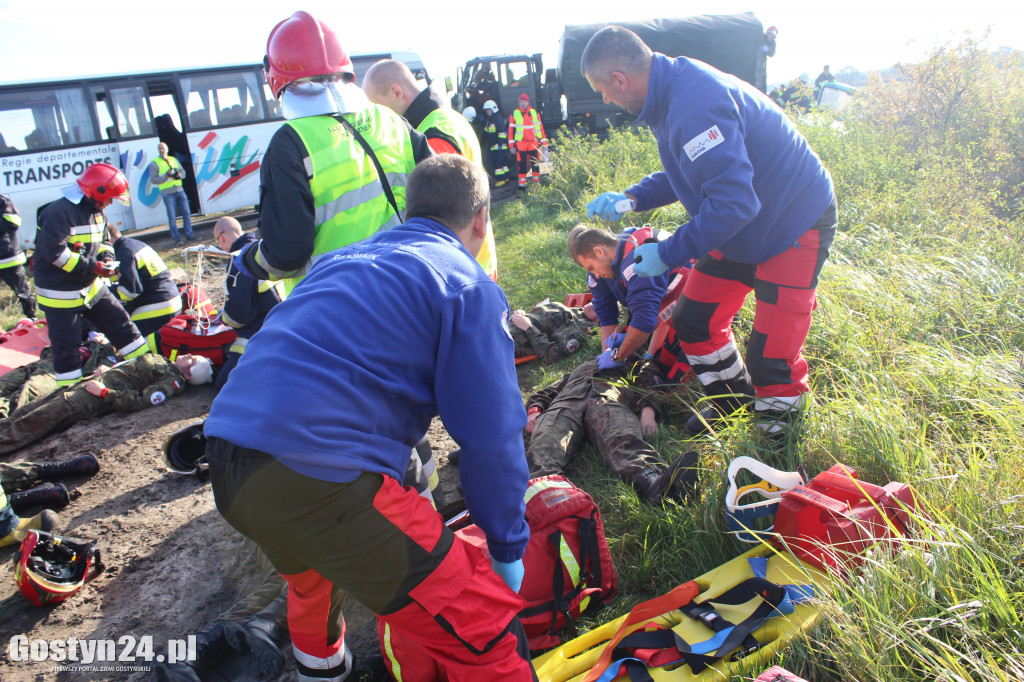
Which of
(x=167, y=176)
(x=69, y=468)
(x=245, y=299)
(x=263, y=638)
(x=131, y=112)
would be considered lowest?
(x=69, y=468)

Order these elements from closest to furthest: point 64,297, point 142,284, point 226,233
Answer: point 226,233 < point 64,297 < point 142,284

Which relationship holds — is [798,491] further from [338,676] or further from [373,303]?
[338,676]

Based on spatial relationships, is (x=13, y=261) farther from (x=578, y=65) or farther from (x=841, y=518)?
(x=578, y=65)

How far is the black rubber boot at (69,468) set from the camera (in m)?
3.55

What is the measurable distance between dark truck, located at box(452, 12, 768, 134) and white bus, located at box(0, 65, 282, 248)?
204 inches

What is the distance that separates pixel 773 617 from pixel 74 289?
5.75 meters

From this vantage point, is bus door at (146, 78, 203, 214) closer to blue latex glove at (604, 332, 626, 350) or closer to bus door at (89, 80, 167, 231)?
bus door at (89, 80, 167, 231)

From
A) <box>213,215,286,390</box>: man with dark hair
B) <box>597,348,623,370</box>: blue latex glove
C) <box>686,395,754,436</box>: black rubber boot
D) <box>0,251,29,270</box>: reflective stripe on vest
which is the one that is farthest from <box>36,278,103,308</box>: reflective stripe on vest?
<box>686,395,754,436</box>: black rubber boot

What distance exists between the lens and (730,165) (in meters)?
2.22

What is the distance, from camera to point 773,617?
5.47 feet

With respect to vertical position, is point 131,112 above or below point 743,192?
above

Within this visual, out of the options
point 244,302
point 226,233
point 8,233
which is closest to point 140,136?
point 8,233

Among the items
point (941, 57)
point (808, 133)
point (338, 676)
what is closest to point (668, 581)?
point (338, 676)

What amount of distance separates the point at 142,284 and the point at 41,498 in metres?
2.65
